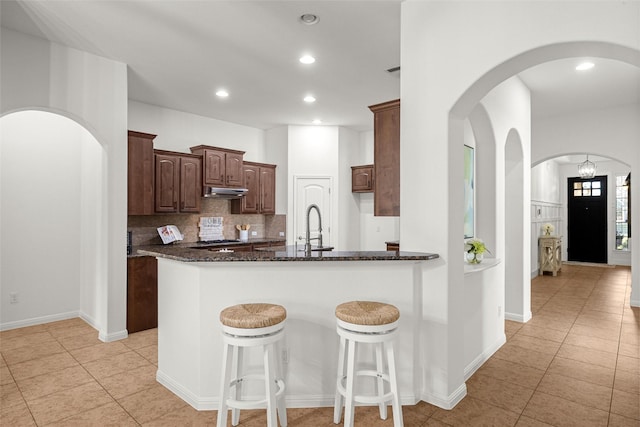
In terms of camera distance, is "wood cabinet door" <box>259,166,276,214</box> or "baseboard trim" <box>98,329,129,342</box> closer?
"baseboard trim" <box>98,329,129,342</box>

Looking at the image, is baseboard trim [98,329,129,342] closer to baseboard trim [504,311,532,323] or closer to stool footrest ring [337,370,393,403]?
stool footrest ring [337,370,393,403]

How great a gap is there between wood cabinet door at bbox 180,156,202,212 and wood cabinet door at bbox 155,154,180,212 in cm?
8

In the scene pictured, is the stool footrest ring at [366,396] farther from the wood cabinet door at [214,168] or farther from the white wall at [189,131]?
the white wall at [189,131]

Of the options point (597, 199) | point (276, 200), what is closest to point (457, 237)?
point (276, 200)

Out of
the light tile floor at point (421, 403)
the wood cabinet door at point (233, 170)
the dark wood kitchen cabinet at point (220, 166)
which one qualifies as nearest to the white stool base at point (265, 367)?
the light tile floor at point (421, 403)

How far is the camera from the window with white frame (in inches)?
364

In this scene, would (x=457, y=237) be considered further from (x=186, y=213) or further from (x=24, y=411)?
(x=186, y=213)

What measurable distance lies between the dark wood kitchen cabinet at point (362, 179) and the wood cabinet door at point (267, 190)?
5.19 feet

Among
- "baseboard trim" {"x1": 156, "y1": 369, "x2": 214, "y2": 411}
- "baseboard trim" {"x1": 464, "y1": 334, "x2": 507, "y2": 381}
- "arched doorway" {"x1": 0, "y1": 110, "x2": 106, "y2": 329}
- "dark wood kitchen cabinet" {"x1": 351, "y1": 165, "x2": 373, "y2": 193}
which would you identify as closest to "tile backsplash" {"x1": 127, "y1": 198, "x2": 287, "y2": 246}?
"arched doorway" {"x1": 0, "y1": 110, "x2": 106, "y2": 329}

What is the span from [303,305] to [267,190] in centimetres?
441

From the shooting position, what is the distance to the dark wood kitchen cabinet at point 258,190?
21.0 ft

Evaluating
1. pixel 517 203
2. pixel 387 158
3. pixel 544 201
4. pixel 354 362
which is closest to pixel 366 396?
pixel 354 362

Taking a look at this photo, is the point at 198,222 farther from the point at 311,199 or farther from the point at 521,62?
the point at 521,62

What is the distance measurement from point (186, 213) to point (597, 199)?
34.4 ft
